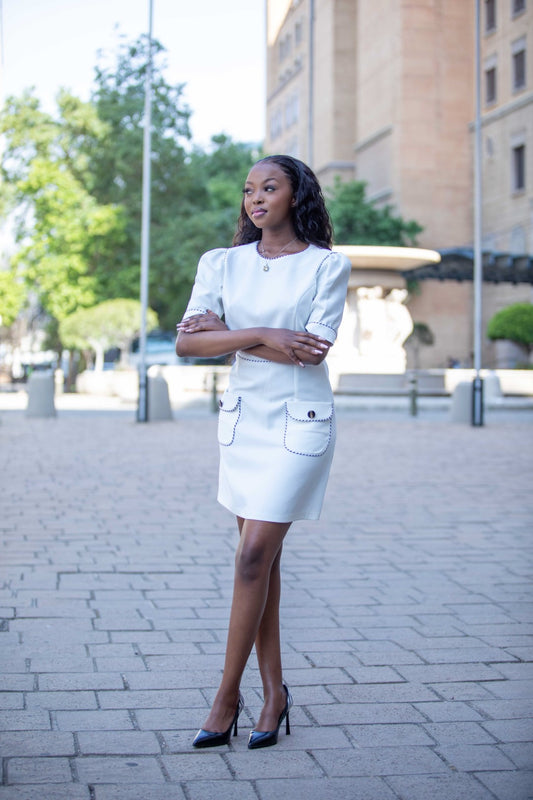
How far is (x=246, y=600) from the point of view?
3438mm

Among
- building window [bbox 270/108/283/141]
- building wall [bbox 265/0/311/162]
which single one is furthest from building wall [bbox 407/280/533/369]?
building window [bbox 270/108/283/141]

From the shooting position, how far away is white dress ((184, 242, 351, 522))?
134 inches

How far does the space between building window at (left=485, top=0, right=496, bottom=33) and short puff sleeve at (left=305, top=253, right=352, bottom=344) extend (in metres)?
46.6

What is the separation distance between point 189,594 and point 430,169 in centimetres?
4545

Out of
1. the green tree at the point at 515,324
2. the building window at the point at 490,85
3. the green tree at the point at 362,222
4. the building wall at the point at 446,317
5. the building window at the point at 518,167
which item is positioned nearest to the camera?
the green tree at the point at 515,324

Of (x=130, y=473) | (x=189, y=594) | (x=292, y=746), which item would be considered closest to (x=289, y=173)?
(x=292, y=746)

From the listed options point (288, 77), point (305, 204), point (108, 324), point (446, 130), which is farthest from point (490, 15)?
point (305, 204)

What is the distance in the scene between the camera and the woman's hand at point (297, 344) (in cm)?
336

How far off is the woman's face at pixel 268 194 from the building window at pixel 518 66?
4348cm

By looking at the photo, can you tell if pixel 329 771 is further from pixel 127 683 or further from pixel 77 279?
pixel 77 279

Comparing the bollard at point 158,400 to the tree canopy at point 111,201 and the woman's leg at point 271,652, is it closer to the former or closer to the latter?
the woman's leg at point 271,652

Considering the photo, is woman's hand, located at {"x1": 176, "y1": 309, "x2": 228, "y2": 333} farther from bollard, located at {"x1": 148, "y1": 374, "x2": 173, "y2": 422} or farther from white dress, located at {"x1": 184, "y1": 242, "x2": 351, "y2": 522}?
bollard, located at {"x1": 148, "y1": 374, "x2": 173, "y2": 422}

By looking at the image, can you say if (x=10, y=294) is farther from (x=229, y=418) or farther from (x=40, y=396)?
(x=229, y=418)

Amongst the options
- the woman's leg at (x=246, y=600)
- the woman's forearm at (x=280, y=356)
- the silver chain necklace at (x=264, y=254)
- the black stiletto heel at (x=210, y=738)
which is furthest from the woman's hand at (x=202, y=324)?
the black stiletto heel at (x=210, y=738)
